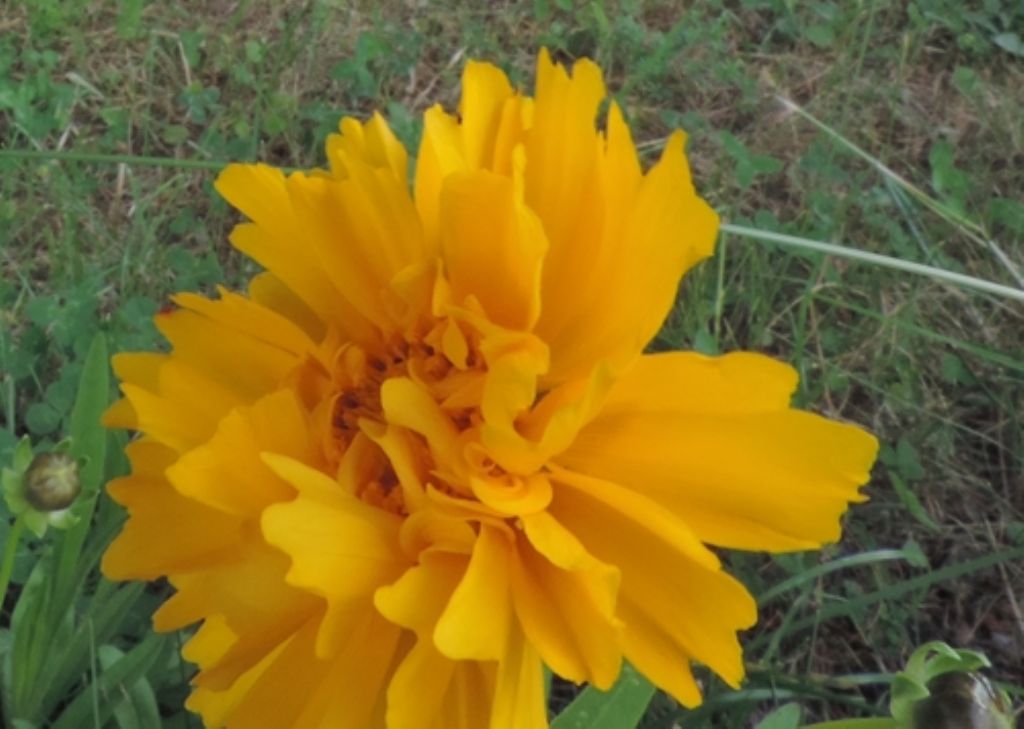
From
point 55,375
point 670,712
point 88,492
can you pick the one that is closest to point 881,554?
point 670,712

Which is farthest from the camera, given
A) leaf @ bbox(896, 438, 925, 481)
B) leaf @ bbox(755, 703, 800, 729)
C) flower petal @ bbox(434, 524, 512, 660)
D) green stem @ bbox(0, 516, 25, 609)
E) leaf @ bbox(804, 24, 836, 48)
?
leaf @ bbox(804, 24, 836, 48)

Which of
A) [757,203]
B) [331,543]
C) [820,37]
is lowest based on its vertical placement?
[757,203]

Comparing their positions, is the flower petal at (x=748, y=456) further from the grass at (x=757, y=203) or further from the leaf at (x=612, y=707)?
the grass at (x=757, y=203)

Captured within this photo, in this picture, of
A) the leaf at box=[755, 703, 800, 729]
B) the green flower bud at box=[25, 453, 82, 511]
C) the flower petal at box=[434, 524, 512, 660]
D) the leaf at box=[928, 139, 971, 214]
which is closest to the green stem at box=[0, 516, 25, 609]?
the green flower bud at box=[25, 453, 82, 511]

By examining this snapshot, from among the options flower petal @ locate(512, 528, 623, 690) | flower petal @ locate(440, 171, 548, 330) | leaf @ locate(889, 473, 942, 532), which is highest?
flower petal @ locate(440, 171, 548, 330)

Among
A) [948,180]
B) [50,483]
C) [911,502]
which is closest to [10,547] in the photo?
[50,483]

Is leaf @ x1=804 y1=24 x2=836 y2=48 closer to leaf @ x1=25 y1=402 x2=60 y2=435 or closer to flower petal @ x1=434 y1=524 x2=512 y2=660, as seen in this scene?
leaf @ x1=25 y1=402 x2=60 y2=435

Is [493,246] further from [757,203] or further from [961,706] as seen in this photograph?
[757,203]
